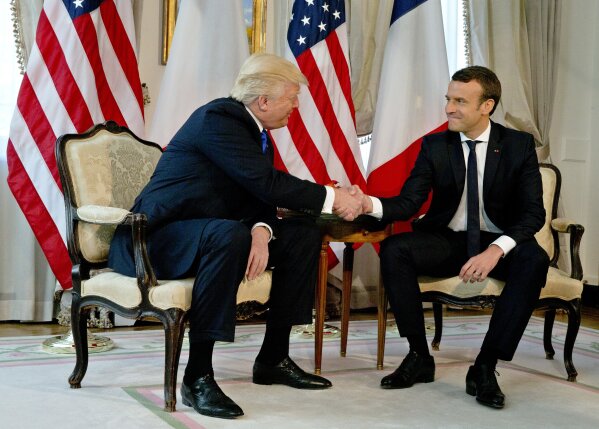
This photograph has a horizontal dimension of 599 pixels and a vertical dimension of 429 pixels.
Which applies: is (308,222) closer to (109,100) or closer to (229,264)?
(229,264)

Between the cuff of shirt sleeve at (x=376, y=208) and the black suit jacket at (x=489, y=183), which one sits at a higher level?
the black suit jacket at (x=489, y=183)

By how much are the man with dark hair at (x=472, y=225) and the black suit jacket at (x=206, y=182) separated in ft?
1.89

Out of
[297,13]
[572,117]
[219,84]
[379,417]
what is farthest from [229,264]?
[572,117]

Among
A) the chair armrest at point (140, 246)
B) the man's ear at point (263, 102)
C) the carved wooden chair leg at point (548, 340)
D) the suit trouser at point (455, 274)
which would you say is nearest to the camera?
the chair armrest at point (140, 246)

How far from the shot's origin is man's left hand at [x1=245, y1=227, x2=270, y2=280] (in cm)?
283

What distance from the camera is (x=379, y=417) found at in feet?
9.06

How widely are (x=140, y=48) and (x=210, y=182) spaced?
84.9 inches

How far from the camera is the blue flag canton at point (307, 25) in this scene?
4.81 metres

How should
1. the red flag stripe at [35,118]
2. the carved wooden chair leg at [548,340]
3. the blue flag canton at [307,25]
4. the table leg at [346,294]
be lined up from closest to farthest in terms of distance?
the table leg at [346,294] < the carved wooden chair leg at [548,340] < the red flag stripe at [35,118] < the blue flag canton at [307,25]

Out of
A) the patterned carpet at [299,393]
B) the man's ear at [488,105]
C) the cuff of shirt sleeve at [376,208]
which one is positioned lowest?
the patterned carpet at [299,393]

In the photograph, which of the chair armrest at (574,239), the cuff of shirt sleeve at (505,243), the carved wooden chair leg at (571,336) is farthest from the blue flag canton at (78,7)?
the carved wooden chair leg at (571,336)

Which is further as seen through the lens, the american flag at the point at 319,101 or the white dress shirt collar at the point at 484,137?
the american flag at the point at 319,101

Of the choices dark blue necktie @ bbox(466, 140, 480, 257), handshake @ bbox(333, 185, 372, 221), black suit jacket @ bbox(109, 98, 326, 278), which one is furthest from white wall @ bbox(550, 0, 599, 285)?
black suit jacket @ bbox(109, 98, 326, 278)

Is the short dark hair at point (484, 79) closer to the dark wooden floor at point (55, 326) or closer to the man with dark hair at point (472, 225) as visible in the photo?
the man with dark hair at point (472, 225)
